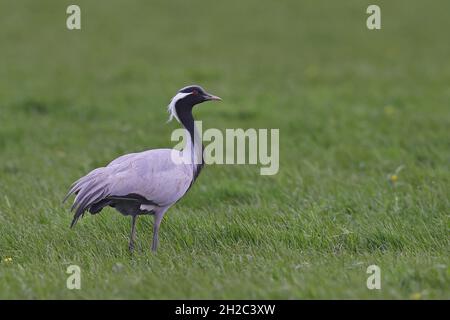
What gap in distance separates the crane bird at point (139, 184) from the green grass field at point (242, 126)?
0.41m

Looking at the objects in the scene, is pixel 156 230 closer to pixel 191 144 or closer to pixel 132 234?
pixel 132 234

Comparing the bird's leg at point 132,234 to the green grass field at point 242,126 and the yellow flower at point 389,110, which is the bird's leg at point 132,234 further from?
the yellow flower at point 389,110

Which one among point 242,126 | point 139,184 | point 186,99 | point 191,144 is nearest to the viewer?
point 139,184

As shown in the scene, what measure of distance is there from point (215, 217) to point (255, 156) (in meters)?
2.83

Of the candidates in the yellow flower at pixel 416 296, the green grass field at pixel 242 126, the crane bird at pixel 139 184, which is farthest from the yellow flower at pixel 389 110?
the yellow flower at pixel 416 296

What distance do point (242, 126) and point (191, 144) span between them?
207 inches

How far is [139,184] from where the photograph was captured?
21.3 feet

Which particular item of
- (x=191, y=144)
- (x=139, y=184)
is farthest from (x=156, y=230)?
(x=191, y=144)

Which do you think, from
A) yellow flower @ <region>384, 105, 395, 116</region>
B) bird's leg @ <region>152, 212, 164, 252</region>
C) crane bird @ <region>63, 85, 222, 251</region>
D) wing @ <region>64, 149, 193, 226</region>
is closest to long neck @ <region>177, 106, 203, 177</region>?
crane bird @ <region>63, 85, 222, 251</region>

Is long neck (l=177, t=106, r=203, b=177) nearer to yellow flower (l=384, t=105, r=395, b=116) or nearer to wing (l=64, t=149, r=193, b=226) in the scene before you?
wing (l=64, t=149, r=193, b=226)

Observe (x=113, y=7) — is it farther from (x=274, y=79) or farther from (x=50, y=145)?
(x=50, y=145)

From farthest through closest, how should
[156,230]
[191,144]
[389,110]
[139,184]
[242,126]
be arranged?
[389,110]
[242,126]
[191,144]
[156,230]
[139,184]

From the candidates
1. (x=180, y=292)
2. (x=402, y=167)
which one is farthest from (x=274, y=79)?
(x=180, y=292)
